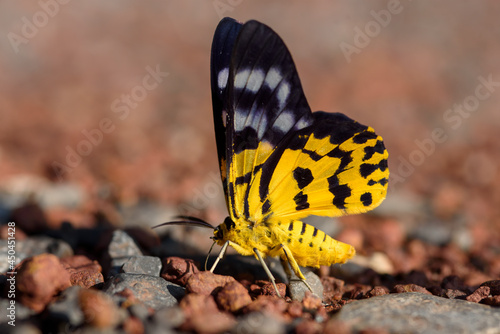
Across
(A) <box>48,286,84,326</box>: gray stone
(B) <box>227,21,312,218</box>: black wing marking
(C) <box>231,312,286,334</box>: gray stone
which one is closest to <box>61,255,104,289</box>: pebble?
(A) <box>48,286,84,326</box>: gray stone

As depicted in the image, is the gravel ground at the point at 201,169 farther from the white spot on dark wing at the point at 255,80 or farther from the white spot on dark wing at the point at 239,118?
the white spot on dark wing at the point at 255,80

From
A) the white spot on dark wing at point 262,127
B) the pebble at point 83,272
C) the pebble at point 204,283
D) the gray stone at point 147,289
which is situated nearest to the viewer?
the gray stone at point 147,289

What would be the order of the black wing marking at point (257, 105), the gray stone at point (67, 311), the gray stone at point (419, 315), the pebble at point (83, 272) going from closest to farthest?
the gray stone at point (67, 311), the gray stone at point (419, 315), the pebble at point (83, 272), the black wing marking at point (257, 105)

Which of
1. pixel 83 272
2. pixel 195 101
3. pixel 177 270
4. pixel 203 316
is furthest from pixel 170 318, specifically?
pixel 195 101

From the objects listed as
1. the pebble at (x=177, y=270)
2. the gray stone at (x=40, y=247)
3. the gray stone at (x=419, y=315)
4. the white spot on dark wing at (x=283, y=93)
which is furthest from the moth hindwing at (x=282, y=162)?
the gray stone at (x=40, y=247)

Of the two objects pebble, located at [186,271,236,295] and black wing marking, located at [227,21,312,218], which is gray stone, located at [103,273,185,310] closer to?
pebble, located at [186,271,236,295]

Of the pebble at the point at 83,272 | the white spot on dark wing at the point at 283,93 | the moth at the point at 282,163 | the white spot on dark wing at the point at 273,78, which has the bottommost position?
the pebble at the point at 83,272
